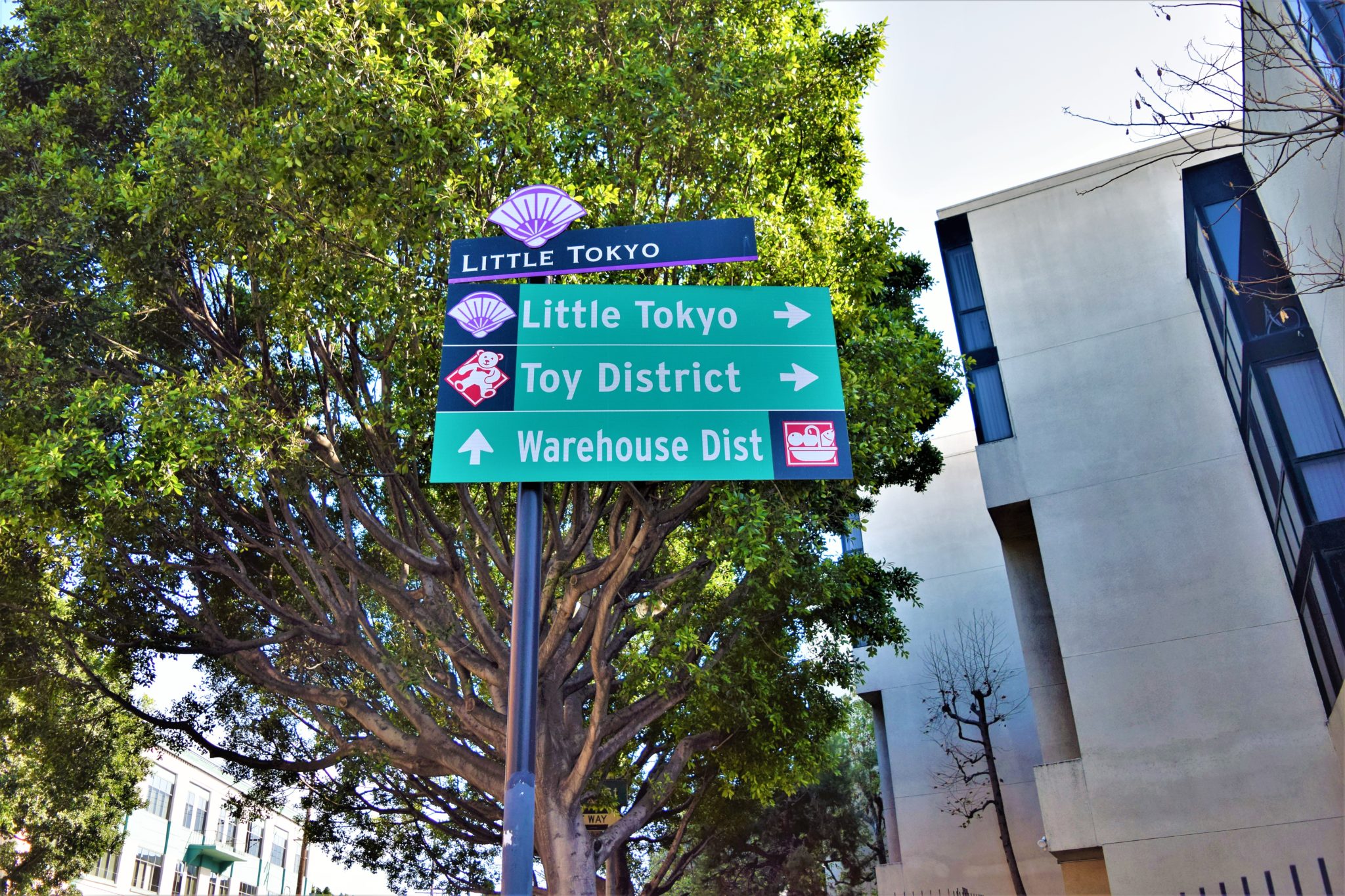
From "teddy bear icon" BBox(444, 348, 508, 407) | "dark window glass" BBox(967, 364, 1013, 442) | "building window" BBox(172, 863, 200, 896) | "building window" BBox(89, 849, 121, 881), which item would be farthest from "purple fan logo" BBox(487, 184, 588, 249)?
"building window" BBox(172, 863, 200, 896)

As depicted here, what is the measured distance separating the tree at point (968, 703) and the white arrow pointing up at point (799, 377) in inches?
722

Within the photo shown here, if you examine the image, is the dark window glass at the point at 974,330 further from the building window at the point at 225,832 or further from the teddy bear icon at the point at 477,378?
the building window at the point at 225,832

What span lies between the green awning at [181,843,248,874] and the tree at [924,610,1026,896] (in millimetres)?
32883

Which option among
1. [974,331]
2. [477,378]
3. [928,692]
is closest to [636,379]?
[477,378]

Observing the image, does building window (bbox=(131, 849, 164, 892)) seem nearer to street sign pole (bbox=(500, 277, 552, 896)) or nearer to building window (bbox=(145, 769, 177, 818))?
building window (bbox=(145, 769, 177, 818))

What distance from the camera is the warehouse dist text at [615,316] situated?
6547mm

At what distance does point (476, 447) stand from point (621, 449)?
0.90 meters

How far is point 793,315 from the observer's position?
6.71 metres

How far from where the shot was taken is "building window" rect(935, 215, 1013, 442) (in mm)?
19859

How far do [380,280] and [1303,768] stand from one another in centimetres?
1509

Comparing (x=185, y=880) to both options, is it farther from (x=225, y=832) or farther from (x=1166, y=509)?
(x=1166, y=509)

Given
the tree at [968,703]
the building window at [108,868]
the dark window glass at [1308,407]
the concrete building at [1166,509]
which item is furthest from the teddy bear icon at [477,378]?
the building window at [108,868]

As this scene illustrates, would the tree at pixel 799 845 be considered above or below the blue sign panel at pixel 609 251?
below

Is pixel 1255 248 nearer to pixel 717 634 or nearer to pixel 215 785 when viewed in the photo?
pixel 717 634
